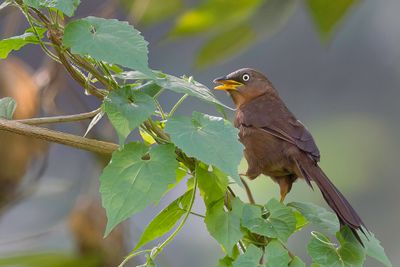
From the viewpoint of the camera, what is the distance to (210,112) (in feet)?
12.5

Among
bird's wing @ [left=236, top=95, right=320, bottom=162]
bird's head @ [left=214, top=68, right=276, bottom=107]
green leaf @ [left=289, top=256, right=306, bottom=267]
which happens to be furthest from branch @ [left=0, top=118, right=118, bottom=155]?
bird's head @ [left=214, top=68, right=276, bottom=107]

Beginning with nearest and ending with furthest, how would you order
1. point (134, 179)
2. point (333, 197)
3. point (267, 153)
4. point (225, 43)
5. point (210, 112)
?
1. point (134, 179)
2. point (333, 197)
3. point (267, 153)
4. point (225, 43)
5. point (210, 112)

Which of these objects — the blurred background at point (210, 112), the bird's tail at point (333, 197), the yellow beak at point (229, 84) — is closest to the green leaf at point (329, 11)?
the yellow beak at point (229, 84)

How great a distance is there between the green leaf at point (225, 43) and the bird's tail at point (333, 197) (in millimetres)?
1171

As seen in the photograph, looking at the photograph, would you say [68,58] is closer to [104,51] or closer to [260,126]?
[104,51]

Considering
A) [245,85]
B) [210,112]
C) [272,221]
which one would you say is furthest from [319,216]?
[210,112]

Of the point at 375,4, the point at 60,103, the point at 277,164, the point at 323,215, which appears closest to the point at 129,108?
the point at 323,215

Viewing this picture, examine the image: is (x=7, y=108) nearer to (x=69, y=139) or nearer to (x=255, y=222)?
(x=69, y=139)

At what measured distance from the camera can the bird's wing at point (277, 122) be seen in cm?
171

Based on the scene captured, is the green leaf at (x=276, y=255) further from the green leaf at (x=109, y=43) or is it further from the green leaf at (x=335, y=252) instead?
the green leaf at (x=109, y=43)

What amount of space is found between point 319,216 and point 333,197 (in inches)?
6.3

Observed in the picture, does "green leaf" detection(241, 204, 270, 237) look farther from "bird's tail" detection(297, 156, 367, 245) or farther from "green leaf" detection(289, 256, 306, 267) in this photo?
"bird's tail" detection(297, 156, 367, 245)

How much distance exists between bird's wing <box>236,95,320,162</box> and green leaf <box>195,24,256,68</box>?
90cm

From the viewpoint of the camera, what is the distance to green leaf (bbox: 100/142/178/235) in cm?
111
